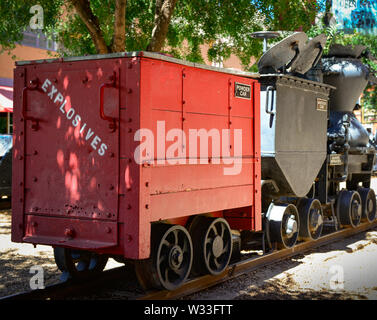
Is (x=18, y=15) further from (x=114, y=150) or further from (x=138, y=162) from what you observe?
(x=138, y=162)

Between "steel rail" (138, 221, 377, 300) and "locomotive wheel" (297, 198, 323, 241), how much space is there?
0.48 feet

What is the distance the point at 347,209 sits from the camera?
11641 millimetres

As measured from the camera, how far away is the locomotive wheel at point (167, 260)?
626 centimetres

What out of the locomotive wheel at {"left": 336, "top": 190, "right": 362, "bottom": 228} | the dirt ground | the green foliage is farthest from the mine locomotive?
the green foliage

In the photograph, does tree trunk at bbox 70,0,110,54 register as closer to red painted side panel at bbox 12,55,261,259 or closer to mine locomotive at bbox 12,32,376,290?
mine locomotive at bbox 12,32,376,290

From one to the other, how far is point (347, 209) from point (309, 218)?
2.09 meters

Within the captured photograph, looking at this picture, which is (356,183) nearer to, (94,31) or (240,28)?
(240,28)

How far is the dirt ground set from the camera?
6961 mm

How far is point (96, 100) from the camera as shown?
612cm

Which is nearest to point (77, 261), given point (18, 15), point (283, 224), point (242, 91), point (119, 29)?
point (242, 91)

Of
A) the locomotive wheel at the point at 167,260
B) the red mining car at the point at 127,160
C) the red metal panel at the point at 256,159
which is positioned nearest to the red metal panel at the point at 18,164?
the red mining car at the point at 127,160

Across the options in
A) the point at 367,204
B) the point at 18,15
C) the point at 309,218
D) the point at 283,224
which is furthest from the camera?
the point at 18,15
